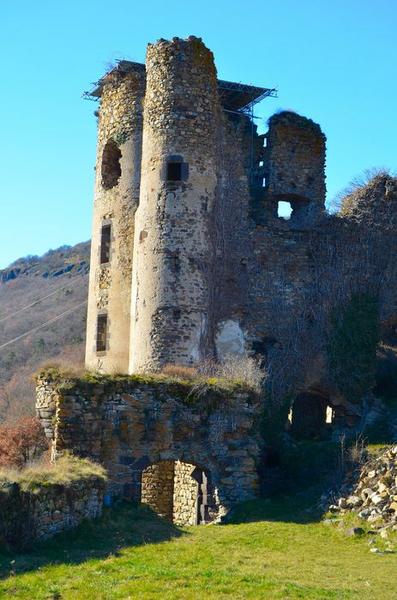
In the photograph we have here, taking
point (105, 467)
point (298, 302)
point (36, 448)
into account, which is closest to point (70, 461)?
point (105, 467)

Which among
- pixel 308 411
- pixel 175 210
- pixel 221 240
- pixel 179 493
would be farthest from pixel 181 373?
pixel 308 411

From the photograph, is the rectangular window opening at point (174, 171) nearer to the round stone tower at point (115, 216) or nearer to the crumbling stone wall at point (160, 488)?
the round stone tower at point (115, 216)

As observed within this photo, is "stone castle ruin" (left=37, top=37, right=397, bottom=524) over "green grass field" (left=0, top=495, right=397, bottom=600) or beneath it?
over

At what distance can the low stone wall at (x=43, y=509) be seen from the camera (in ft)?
44.4

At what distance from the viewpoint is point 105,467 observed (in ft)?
61.2

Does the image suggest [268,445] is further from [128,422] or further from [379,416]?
[128,422]

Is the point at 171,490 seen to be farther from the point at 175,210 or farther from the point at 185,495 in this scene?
the point at 175,210

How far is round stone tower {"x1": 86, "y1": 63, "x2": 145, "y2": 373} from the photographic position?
26.8 m

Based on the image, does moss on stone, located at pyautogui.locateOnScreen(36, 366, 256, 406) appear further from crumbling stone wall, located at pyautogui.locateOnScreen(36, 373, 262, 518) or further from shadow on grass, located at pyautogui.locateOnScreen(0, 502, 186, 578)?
shadow on grass, located at pyautogui.locateOnScreen(0, 502, 186, 578)

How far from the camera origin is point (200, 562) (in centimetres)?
1349

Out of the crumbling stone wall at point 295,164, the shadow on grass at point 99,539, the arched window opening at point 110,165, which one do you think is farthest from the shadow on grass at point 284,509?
the arched window opening at point 110,165

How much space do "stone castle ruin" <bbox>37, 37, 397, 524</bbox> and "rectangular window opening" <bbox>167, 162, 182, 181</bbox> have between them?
0.04m

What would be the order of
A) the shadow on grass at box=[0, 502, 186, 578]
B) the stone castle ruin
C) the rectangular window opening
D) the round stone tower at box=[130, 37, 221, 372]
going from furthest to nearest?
the rectangular window opening → the stone castle ruin → the round stone tower at box=[130, 37, 221, 372] → the shadow on grass at box=[0, 502, 186, 578]

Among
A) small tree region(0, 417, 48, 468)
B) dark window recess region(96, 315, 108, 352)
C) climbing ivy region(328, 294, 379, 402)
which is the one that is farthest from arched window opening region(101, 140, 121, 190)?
small tree region(0, 417, 48, 468)
